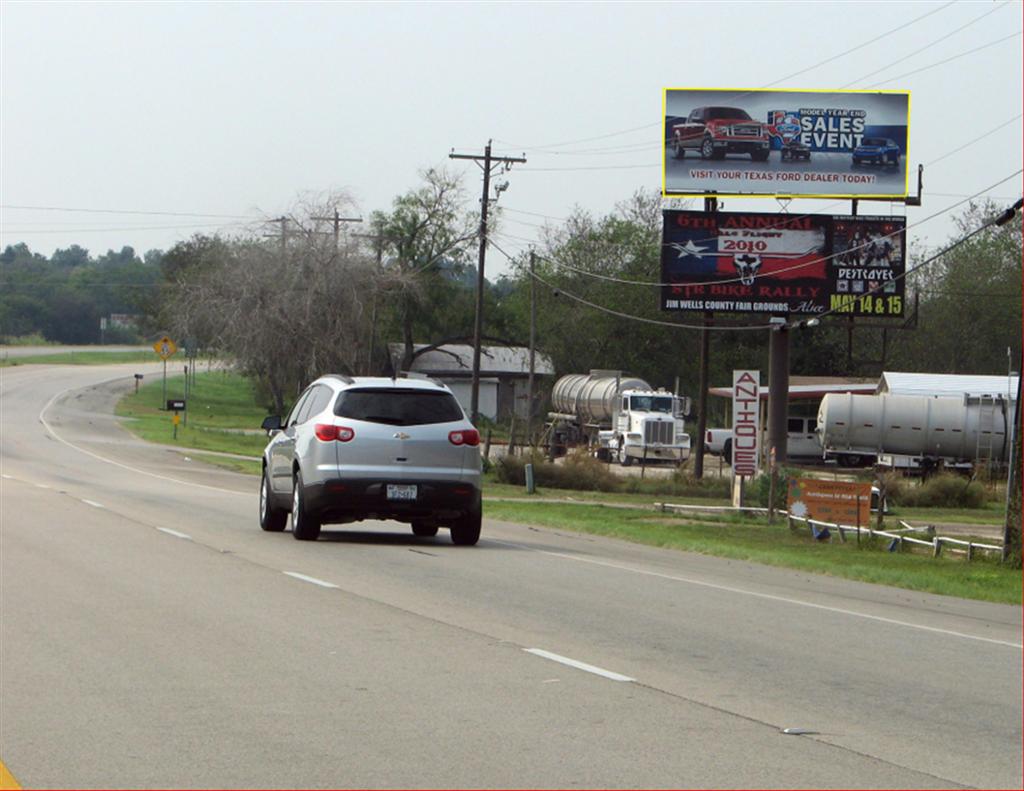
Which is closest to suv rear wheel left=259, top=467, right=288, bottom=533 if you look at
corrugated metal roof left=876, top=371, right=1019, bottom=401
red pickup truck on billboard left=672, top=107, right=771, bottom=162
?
red pickup truck on billboard left=672, top=107, right=771, bottom=162

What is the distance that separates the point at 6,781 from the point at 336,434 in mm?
11801

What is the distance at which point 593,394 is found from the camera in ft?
214

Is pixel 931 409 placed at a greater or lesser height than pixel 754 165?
lesser

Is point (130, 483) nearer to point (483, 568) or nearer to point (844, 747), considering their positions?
point (483, 568)

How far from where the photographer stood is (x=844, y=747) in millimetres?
8289

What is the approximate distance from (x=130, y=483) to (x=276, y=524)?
1506cm

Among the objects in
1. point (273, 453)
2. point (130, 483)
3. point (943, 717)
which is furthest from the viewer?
point (130, 483)

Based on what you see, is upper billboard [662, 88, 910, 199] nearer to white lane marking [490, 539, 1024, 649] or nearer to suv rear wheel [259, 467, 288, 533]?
suv rear wheel [259, 467, 288, 533]

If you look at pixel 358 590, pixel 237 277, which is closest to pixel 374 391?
pixel 358 590

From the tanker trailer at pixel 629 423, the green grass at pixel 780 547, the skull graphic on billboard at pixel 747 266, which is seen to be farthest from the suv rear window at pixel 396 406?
the tanker trailer at pixel 629 423

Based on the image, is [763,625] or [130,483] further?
[130,483]

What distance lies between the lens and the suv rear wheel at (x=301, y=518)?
19.4 m

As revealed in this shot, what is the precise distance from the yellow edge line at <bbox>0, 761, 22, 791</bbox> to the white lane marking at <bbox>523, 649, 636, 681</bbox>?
417 centimetres

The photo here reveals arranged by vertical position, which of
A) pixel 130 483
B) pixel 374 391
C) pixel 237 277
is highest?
pixel 237 277
